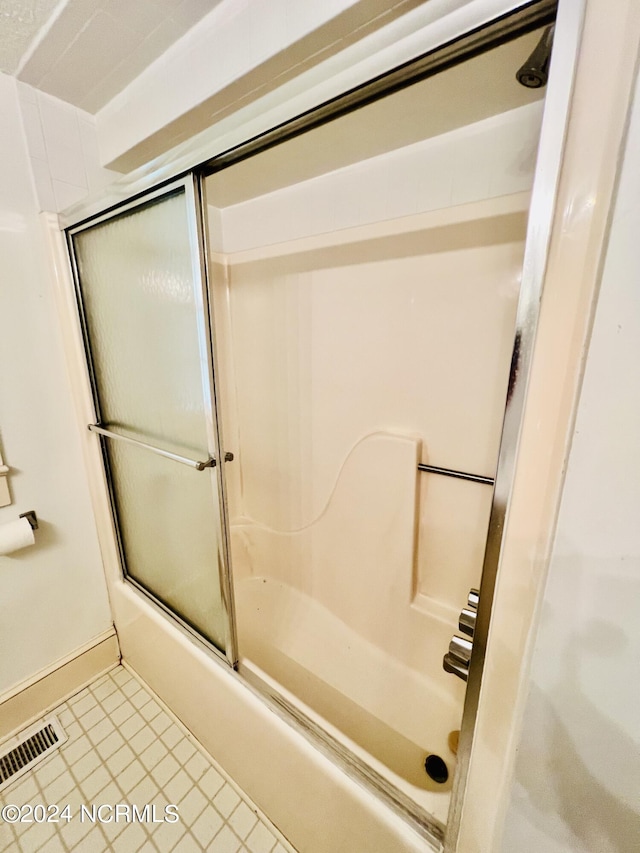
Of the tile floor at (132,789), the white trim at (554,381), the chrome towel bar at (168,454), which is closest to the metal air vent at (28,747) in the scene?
the tile floor at (132,789)

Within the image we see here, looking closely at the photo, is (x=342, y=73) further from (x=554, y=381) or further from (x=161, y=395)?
(x=161, y=395)

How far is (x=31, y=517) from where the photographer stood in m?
1.24

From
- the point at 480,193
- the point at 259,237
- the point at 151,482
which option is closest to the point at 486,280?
the point at 480,193

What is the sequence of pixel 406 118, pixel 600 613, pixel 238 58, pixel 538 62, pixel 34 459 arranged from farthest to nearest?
1. pixel 34 459
2. pixel 406 118
3. pixel 238 58
4. pixel 538 62
5. pixel 600 613

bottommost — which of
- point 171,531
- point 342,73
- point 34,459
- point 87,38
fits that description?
point 171,531

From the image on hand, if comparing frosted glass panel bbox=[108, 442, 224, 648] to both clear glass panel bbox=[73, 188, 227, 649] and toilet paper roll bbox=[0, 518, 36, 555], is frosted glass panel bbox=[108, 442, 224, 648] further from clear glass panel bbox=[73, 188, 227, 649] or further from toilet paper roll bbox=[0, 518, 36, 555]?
toilet paper roll bbox=[0, 518, 36, 555]

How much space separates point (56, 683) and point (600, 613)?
1922 mm

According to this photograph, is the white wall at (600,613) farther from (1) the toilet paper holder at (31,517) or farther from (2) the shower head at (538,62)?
(1) the toilet paper holder at (31,517)

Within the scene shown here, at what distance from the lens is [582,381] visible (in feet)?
1.22

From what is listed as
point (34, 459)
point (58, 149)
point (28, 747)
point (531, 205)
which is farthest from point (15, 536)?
point (531, 205)

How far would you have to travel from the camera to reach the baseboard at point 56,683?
50.3 inches

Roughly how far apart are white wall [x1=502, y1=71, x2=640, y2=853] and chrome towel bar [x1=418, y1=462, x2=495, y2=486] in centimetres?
81

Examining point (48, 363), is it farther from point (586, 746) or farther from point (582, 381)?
point (586, 746)

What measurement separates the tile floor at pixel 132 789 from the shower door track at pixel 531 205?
0.58m
